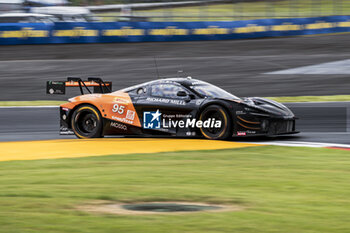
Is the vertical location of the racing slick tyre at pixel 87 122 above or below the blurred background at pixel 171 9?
below

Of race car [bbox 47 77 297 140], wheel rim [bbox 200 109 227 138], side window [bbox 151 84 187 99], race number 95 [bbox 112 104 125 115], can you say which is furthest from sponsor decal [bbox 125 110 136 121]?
wheel rim [bbox 200 109 227 138]

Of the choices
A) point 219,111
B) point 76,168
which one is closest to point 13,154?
point 76,168

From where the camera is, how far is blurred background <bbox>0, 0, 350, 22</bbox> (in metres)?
28.2

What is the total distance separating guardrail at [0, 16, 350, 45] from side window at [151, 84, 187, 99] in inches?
619

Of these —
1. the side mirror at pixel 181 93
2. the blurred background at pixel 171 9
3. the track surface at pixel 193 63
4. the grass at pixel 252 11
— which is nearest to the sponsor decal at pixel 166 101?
the side mirror at pixel 181 93

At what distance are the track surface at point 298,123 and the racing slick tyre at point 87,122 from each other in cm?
71

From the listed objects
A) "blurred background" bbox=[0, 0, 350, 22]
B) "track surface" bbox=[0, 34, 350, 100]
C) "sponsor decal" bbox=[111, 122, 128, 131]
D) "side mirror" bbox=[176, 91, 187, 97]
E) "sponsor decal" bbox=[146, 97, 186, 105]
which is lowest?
"sponsor decal" bbox=[111, 122, 128, 131]

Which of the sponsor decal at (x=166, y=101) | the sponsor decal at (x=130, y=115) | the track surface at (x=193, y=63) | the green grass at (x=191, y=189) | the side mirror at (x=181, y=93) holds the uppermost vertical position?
the track surface at (x=193, y=63)

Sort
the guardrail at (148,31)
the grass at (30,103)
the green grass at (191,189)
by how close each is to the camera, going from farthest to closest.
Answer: the guardrail at (148,31) < the grass at (30,103) < the green grass at (191,189)

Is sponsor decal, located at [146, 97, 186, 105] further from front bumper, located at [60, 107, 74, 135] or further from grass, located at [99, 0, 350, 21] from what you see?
grass, located at [99, 0, 350, 21]

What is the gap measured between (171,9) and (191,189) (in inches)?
976

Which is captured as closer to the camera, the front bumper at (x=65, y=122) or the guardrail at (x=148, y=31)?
the front bumper at (x=65, y=122)

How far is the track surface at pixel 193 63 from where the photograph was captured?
19.9m

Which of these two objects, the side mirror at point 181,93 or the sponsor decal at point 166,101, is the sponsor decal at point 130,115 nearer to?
the sponsor decal at point 166,101
